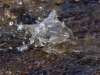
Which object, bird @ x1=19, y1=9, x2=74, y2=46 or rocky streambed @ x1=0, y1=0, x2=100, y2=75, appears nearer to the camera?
rocky streambed @ x1=0, y1=0, x2=100, y2=75

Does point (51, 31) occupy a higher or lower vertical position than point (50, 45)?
higher

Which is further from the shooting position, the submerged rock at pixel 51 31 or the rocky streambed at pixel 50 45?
the submerged rock at pixel 51 31

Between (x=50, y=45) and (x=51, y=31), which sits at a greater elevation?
(x=51, y=31)

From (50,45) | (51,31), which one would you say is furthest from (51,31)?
(50,45)

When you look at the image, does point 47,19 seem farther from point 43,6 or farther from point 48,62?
point 48,62

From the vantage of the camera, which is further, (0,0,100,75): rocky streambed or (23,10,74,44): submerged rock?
(23,10,74,44): submerged rock

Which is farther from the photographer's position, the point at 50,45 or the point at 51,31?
the point at 51,31

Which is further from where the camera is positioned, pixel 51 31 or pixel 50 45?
pixel 51 31

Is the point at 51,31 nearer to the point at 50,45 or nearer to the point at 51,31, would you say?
the point at 51,31
